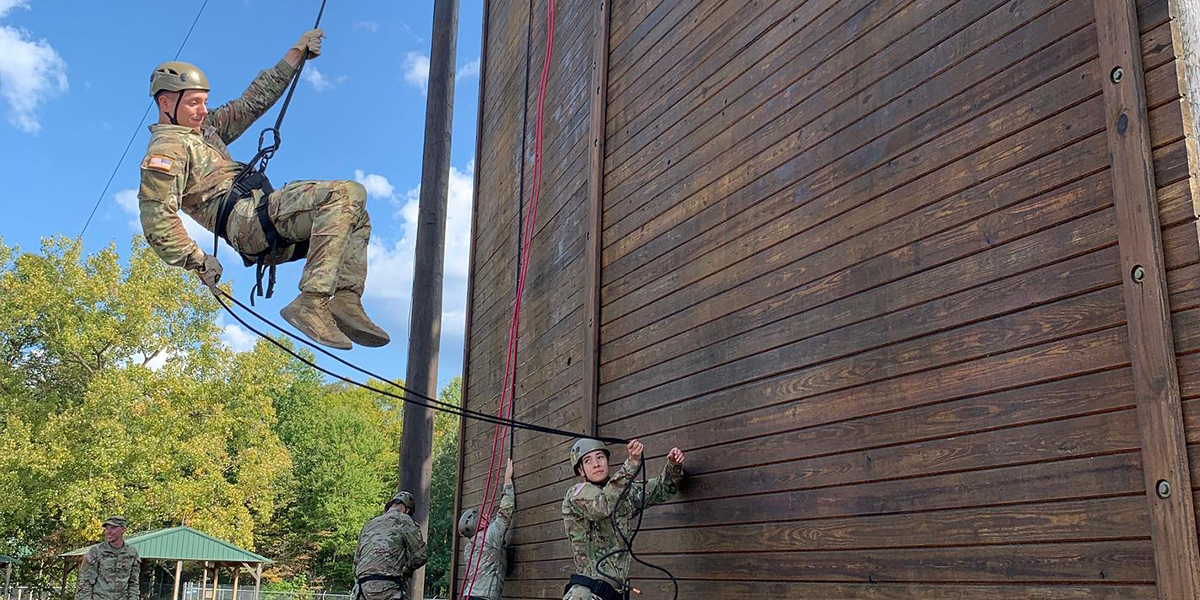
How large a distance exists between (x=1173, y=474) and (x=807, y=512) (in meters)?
1.52

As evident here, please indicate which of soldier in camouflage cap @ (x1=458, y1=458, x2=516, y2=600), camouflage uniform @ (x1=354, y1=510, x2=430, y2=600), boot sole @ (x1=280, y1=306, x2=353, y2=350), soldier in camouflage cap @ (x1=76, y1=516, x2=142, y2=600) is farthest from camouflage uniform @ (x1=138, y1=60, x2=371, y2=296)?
soldier in camouflage cap @ (x1=76, y1=516, x2=142, y2=600)

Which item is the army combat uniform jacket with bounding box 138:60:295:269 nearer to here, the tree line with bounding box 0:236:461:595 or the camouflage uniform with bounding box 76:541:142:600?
the camouflage uniform with bounding box 76:541:142:600

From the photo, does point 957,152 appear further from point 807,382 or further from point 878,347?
point 807,382

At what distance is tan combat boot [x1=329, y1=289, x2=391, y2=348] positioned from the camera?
4887 millimetres

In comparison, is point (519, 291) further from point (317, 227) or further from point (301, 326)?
point (301, 326)

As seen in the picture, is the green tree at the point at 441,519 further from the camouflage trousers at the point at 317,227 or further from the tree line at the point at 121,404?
the camouflage trousers at the point at 317,227

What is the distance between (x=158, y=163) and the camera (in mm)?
4602

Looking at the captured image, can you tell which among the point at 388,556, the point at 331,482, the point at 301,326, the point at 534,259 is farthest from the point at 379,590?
the point at 331,482

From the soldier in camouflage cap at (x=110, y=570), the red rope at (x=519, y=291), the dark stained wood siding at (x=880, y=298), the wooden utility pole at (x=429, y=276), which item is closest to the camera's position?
the dark stained wood siding at (x=880, y=298)

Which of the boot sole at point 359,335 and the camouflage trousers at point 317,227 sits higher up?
the camouflage trousers at point 317,227

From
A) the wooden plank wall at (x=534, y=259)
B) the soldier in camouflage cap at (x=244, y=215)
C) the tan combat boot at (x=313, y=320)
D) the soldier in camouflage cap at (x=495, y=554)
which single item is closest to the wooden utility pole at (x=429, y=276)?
the wooden plank wall at (x=534, y=259)

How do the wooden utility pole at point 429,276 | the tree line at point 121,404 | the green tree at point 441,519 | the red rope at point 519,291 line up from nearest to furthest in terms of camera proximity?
1. the red rope at point 519,291
2. the wooden utility pole at point 429,276
3. the tree line at point 121,404
4. the green tree at point 441,519

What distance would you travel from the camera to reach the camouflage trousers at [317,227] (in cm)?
485

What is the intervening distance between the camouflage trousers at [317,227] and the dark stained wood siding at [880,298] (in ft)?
4.88
